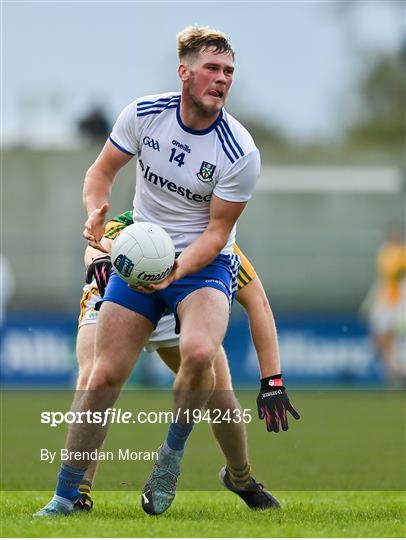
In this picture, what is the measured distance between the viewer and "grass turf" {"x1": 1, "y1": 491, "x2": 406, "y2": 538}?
5815mm

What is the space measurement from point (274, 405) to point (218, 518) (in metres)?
0.71

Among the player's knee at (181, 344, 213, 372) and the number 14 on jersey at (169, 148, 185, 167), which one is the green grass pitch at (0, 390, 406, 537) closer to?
the player's knee at (181, 344, 213, 372)

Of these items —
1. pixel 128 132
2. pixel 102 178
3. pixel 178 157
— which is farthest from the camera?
pixel 102 178

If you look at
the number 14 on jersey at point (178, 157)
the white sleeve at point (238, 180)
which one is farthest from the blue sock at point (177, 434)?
the number 14 on jersey at point (178, 157)

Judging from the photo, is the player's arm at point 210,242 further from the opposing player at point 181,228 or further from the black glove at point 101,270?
the black glove at point 101,270

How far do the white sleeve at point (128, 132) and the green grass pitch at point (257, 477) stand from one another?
6.47 ft

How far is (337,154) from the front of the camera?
28.5m

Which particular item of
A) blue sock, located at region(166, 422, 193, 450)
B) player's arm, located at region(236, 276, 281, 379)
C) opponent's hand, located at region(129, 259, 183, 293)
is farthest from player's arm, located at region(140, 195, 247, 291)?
blue sock, located at region(166, 422, 193, 450)

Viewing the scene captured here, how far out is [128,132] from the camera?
663 cm

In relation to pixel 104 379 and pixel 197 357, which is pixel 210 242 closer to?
pixel 197 357

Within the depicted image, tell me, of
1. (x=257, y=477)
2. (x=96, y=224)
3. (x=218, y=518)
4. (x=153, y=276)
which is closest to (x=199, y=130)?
(x=96, y=224)

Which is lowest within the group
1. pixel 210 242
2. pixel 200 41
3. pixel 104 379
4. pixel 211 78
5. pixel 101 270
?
pixel 104 379

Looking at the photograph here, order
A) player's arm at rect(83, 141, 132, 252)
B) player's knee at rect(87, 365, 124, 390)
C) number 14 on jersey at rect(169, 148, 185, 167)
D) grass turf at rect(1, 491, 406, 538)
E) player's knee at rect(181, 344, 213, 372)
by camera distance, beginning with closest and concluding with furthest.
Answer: grass turf at rect(1, 491, 406, 538)
player's knee at rect(181, 344, 213, 372)
player's knee at rect(87, 365, 124, 390)
number 14 on jersey at rect(169, 148, 185, 167)
player's arm at rect(83, 141, 132, 252)

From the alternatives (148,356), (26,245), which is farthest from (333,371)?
(26,245)
